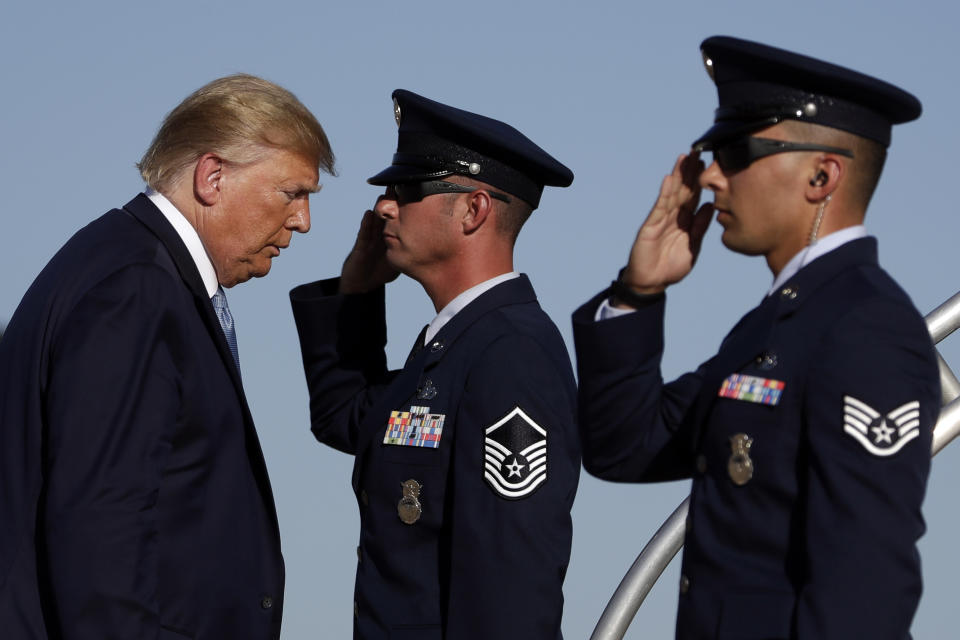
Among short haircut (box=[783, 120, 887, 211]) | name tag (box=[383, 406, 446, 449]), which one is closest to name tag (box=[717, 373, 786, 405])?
short haircut (box=[783, 120, 887, 211])

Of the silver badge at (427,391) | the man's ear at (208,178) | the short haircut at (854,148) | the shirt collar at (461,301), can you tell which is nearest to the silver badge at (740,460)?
the short haircut at (854,148)

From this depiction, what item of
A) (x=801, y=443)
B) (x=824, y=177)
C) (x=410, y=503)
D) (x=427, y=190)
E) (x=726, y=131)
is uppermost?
(x=427, y=190)

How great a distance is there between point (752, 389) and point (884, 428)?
403 mm

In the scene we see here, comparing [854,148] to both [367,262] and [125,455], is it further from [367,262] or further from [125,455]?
[367,262]

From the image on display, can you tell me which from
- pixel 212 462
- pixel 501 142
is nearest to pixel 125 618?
pixel 212 462

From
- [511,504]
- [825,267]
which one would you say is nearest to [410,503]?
[511,504]

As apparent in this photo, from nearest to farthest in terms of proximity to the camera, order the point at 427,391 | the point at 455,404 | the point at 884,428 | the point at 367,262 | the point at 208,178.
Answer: the point at 884,428 → the point at 208,178 → the point at 455,404 → the point at 427,391 → the point at 367,262

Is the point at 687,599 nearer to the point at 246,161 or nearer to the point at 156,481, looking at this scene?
the point at 156,481

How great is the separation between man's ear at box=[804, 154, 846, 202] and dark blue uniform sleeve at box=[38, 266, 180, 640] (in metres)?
1.96

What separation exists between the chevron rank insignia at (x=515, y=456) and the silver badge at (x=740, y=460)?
1.24m

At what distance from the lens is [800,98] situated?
370cm

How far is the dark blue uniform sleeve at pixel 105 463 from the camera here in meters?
3.99

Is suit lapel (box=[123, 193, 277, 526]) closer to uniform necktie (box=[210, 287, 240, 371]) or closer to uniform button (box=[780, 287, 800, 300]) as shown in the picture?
uniform necktie (box=[210, 287, 240, 371])

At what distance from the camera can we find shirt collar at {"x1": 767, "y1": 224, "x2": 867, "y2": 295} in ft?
11.9
